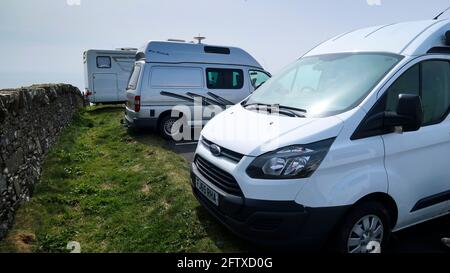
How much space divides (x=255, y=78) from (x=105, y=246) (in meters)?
7.77

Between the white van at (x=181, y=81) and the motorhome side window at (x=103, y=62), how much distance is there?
8584 millimetres

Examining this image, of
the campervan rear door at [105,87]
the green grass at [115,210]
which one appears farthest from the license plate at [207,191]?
the campervan rear door at [105,87]

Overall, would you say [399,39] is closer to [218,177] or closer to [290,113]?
[290,113]

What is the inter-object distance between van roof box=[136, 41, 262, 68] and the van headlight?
275 inches

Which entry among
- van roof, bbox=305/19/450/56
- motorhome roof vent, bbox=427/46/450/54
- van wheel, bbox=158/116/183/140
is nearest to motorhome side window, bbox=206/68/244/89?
van wheel, bbox=158/116/183/140

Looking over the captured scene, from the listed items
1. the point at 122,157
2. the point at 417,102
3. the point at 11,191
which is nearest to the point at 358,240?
the point at 417,102

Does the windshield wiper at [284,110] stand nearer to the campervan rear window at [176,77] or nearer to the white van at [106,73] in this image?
the campervan rear window at [176,77]

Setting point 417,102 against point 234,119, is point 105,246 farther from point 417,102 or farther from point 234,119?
point 417,102

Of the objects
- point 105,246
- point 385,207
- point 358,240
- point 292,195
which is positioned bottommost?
point 105,246

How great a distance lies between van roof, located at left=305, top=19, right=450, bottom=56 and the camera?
364 cm

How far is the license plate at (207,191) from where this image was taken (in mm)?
3586

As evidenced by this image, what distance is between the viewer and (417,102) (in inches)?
125

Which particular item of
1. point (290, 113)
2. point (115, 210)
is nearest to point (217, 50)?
point (115, 210)

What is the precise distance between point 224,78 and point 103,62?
989cm
